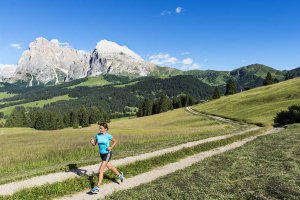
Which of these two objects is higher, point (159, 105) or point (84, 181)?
point (84, 181)

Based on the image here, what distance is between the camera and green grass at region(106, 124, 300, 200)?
628 inches

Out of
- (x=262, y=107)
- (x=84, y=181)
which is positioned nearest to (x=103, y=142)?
(x=84, y=181)

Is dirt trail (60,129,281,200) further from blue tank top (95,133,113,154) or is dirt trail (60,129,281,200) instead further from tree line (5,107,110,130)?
tree line (5,107,110,130)

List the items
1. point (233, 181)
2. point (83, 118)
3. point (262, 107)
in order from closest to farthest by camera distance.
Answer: point (233, 181) < point (262, 107) < point (83, 118)

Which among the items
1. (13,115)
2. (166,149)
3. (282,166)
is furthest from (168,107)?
(282,166)

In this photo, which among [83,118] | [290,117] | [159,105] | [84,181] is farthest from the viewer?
[159,105]

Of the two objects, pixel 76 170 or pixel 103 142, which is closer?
pixel 103 142

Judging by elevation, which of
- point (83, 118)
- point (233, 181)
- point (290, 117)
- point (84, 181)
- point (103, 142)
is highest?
point (103, 142)

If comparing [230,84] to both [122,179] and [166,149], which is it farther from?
[122,179]

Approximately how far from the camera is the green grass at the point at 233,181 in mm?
15945

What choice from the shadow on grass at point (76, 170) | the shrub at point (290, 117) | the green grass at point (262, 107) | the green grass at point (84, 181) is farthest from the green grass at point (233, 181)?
the green grass at point (262, 107)

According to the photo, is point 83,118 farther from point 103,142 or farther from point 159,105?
point 103,142

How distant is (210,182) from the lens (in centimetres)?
1864

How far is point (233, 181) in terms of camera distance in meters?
18.6
